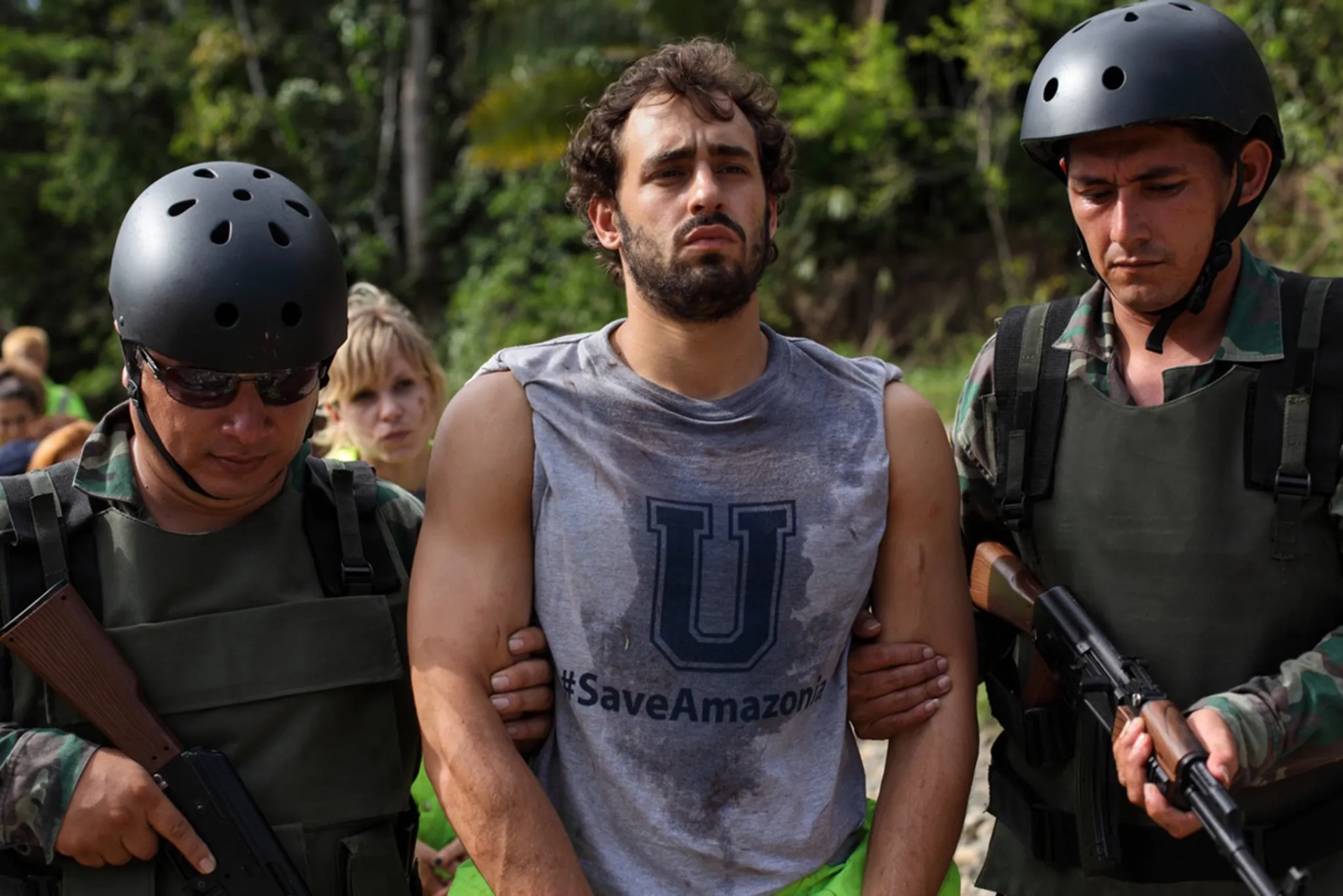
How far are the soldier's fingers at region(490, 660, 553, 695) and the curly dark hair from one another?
3.24 feet

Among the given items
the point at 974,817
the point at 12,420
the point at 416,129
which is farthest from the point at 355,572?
the point at 416,129

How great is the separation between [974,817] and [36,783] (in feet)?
14.7

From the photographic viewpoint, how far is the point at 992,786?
3.65 m

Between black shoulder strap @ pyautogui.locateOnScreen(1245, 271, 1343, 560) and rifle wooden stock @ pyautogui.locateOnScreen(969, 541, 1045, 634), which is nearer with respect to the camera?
black shoulder strap @ pyautogui.locateOnScreen(1245, 271, 1343, 560)

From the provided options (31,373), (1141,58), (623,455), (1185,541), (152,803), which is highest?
(1141,58)

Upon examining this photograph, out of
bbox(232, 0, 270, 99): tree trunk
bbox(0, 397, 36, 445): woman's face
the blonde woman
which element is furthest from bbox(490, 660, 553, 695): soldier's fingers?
bbox(232, 0, 270, 99): tree trunk

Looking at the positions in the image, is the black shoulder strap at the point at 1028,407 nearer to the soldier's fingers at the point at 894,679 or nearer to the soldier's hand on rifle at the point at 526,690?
the soldier's fingers at the point at 894,679

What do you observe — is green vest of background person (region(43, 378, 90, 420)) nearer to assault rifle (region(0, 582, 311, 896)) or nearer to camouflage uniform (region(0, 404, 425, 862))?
camouflage uniform (region(0, 404, 425, 862))

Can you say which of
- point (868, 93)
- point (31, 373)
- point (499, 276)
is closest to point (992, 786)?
point (31, 373)

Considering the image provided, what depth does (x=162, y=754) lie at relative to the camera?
2986 millimetres

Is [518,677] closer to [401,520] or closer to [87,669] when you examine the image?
[401,520]

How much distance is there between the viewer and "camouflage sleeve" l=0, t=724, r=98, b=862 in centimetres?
289

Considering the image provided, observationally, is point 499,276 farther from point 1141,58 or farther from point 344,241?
point 1141,58

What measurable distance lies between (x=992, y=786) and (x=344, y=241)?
67.6 feet
